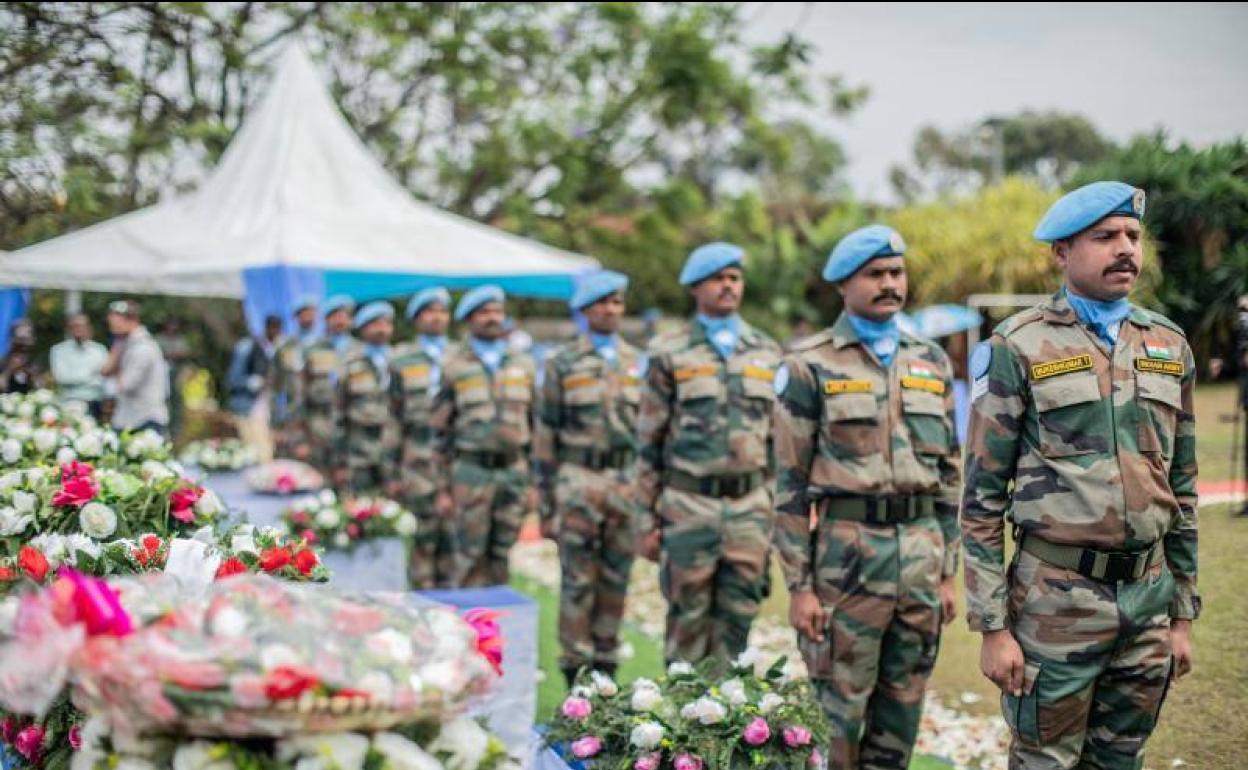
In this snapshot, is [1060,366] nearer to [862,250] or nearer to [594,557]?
[862,250]

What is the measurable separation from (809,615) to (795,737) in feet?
2.46

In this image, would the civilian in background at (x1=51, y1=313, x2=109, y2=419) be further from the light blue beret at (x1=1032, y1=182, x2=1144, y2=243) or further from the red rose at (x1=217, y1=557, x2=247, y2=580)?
the light blue beret at (x1=1032, y1=182, x2=1144, y2=243)

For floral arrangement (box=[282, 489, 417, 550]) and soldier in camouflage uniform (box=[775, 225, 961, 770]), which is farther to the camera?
floral arrangement (box=[282, 489, 417, 550])

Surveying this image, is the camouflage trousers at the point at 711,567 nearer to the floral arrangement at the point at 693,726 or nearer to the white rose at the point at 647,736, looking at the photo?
the floral arrangement at the point at 693,726

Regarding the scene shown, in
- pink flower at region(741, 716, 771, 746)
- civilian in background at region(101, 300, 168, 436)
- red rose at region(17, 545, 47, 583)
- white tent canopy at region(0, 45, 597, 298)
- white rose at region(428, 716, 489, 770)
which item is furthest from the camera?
white tent canopy at region(0, 45, 597, 298)

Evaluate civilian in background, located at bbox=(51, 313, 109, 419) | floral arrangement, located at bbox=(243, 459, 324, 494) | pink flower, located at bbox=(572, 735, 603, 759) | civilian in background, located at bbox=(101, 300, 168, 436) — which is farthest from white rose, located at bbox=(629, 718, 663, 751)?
Result: civilian in background, located at bbox=(51, 313, 109, 419)

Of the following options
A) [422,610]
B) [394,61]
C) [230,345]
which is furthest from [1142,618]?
[230,345]

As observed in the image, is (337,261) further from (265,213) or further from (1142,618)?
(1142,618)

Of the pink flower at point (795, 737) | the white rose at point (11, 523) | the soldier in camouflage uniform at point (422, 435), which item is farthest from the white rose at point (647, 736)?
the soldier in camouflage uniform at point (422, 435)

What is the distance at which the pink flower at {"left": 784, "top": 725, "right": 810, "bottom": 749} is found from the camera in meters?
3.12

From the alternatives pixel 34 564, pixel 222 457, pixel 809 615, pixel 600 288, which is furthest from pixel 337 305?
pixel 34 564

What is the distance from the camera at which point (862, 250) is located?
3840 millimetres

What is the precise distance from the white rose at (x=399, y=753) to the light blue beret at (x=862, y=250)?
2517 mm

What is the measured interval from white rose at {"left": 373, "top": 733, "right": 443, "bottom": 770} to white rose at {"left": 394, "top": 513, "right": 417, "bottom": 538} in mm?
5058
